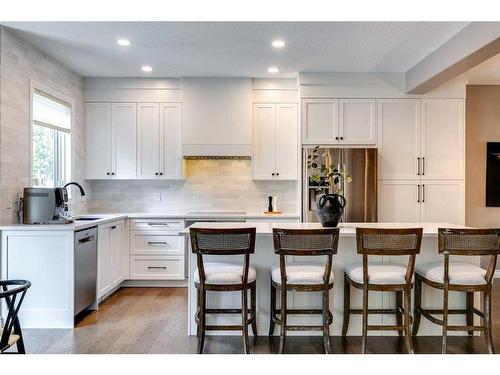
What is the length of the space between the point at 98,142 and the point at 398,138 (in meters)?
3.81

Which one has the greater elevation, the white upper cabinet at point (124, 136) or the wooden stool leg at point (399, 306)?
the white upper cabinet at point (124, 136)

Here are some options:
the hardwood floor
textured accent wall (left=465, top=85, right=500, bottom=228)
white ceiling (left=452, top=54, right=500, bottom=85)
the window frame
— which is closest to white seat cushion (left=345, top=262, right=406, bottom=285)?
the hardwood floor

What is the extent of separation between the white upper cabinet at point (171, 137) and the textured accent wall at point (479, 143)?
385 centimetres

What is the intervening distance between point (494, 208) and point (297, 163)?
9.10ft

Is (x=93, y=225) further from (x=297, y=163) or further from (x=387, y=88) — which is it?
(x=387, y=88)

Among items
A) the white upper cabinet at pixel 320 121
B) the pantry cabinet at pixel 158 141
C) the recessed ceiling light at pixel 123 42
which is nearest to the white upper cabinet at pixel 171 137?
the pantry cabinet at pixel 158 141

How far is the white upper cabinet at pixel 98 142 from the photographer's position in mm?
4770

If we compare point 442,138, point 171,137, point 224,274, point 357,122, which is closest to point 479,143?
point 442,138

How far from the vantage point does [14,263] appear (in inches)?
123

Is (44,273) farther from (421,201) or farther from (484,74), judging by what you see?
(484,74)

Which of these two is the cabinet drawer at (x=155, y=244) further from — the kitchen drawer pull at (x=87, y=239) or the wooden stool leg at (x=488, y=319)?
the wooden stool leg at (x=488, y=319)

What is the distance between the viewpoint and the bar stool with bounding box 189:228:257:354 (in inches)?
96.3
